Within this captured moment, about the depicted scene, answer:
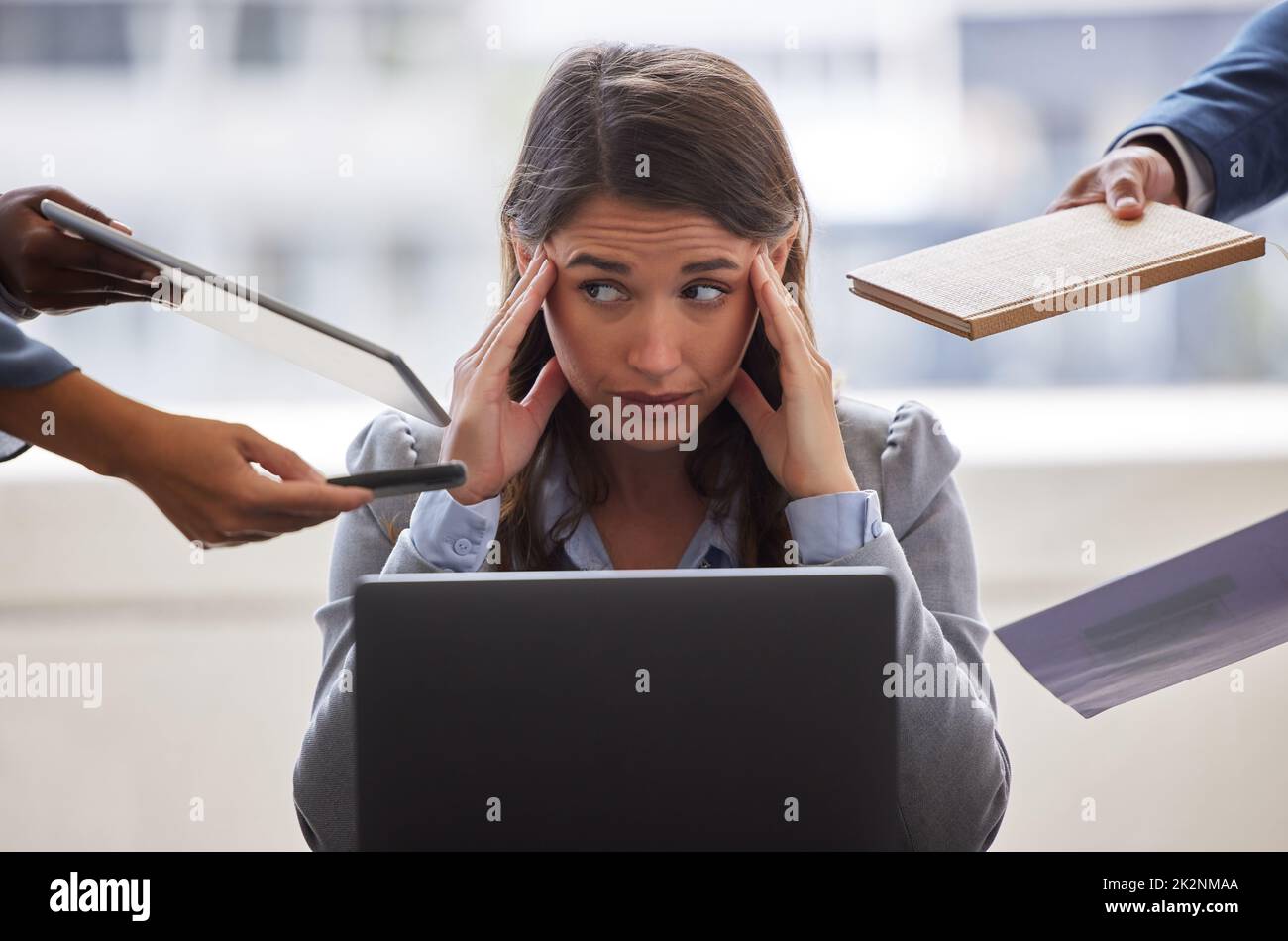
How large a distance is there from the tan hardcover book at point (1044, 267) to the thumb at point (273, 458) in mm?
530

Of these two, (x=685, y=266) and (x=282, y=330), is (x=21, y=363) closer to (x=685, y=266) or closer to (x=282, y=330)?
(x=282, y=330)

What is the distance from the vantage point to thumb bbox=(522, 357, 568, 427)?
139cm

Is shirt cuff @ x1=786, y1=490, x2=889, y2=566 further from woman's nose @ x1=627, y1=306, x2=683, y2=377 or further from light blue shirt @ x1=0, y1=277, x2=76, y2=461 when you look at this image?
light blue shirt @ x1=0, y1=277, x2=76, y2=461

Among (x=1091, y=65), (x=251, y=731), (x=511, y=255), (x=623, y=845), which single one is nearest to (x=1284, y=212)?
(x=1091, y=65)

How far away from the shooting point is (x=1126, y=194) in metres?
1.28

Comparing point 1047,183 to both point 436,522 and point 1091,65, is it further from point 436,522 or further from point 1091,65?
point 436,522

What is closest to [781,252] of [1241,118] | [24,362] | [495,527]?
[495,527]

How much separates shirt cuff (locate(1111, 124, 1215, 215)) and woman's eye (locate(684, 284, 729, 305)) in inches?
21.5

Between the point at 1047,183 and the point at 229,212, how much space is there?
2303 mm

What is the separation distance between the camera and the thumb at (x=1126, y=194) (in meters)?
1.24

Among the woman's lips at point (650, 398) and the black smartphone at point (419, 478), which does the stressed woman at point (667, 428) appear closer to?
the woman's lips at point (650, 398)

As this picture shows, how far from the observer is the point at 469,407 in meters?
1.31

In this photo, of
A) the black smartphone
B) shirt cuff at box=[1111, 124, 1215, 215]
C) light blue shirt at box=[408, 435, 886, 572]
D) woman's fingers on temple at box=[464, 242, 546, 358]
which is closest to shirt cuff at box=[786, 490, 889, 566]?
light blue shirt at box=[408, 435, 886, 572]

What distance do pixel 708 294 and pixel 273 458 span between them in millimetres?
604
